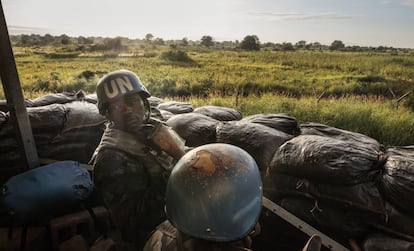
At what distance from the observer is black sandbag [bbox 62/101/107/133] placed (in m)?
3.25

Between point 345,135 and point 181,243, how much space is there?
5.81 feet

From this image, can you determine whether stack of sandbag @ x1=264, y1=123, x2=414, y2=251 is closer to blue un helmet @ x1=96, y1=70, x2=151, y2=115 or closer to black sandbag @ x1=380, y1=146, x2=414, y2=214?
black sandbag @ x1=380, y1=146, x2=414, y2=214

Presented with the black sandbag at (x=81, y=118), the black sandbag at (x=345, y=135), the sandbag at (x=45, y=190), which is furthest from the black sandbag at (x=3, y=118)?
the black sandbag at (x=345, y=135)

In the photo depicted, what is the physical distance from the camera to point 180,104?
408cm

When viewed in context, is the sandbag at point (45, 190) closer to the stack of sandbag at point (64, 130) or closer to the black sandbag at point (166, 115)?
the stack of sandbag at point (64, 130)

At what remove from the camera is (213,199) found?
128cm

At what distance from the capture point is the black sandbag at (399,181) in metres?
1.98

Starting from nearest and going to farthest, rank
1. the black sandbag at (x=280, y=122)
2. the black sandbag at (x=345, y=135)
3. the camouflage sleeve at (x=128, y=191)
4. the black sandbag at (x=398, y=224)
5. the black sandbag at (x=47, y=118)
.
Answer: the camouflage sleeve at (x=128, y=191)
the black sandbag at (x=398, y=224)
the black sandbag at (x=345, y=135)
the black sandbag at (x=280, y=122)
the black sandbag at (x=47, y=118)

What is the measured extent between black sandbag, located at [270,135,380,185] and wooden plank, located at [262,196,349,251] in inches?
11.4

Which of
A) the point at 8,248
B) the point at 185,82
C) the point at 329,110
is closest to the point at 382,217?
the point at 8,248

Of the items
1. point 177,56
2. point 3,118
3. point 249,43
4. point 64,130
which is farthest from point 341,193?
point 249,43

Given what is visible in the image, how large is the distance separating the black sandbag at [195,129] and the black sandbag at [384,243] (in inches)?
58.7

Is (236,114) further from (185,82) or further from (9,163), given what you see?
(185,82)

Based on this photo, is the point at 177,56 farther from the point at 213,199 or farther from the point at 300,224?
the point at 213,199
